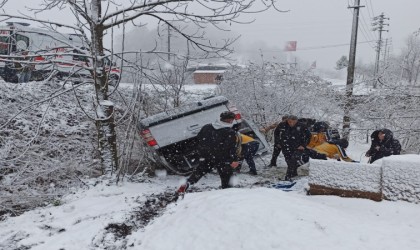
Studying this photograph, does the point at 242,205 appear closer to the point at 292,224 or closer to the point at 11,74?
the point at 292,224

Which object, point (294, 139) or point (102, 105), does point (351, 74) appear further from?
point (102, 105)

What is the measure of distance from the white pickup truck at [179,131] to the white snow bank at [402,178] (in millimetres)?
3161

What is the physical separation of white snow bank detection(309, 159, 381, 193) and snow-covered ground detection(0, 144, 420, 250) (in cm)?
20

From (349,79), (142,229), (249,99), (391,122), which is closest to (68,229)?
(142,229)

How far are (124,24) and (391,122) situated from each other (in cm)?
1002

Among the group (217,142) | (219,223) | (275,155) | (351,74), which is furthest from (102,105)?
(351,74)

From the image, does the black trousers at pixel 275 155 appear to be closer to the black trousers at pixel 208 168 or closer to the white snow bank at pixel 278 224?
the black trousers at pixel 208 168

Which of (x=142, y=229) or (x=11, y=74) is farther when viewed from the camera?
(x=11, y=74)

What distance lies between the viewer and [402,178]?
4.84 m

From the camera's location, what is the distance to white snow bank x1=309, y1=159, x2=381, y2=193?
5066 mm

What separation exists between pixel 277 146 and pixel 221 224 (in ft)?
16.6

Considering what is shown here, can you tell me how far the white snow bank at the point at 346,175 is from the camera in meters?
5.07

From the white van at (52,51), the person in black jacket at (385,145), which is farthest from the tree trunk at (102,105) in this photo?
the person in black jacket at (385,145)

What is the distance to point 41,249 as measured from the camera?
13.8 ft
